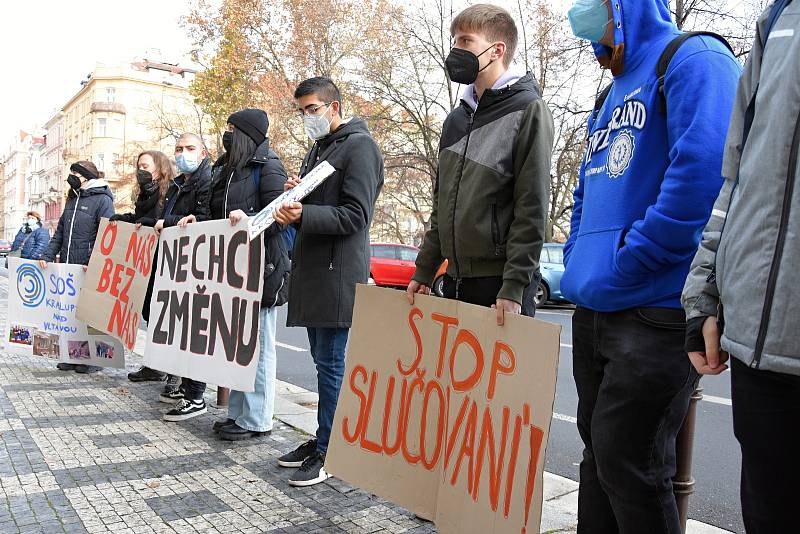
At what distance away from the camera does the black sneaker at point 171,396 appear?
5359 mm

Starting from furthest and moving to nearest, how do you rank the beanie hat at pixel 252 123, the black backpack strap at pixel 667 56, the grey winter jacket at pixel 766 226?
the beanie hat at pixel 252 123, the black backpack strap at pixel 667 56, the grey winter jacket at pixel 766 226

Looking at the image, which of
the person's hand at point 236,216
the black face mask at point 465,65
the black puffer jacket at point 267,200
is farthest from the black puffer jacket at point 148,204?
the black face mask at point 465,65

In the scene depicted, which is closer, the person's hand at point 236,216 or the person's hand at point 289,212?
the person's hand at point 289,212

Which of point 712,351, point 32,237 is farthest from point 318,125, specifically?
point 32,237

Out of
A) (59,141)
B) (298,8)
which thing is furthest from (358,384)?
(59,141)

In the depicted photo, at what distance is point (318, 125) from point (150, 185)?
2869 millimetres

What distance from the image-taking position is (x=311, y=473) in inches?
143

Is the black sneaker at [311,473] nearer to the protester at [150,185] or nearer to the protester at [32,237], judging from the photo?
the protester at [150,185]

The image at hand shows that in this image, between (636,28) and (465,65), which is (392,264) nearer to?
(465,65)

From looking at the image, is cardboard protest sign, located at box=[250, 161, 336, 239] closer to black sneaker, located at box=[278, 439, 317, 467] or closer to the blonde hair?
the blonde hair

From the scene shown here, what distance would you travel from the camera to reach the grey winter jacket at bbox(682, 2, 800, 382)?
1.30 m

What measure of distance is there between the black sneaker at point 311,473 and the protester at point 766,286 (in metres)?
2.51

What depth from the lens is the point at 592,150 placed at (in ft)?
7.38

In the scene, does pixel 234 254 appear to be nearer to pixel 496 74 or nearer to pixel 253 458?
pixel 253 458
